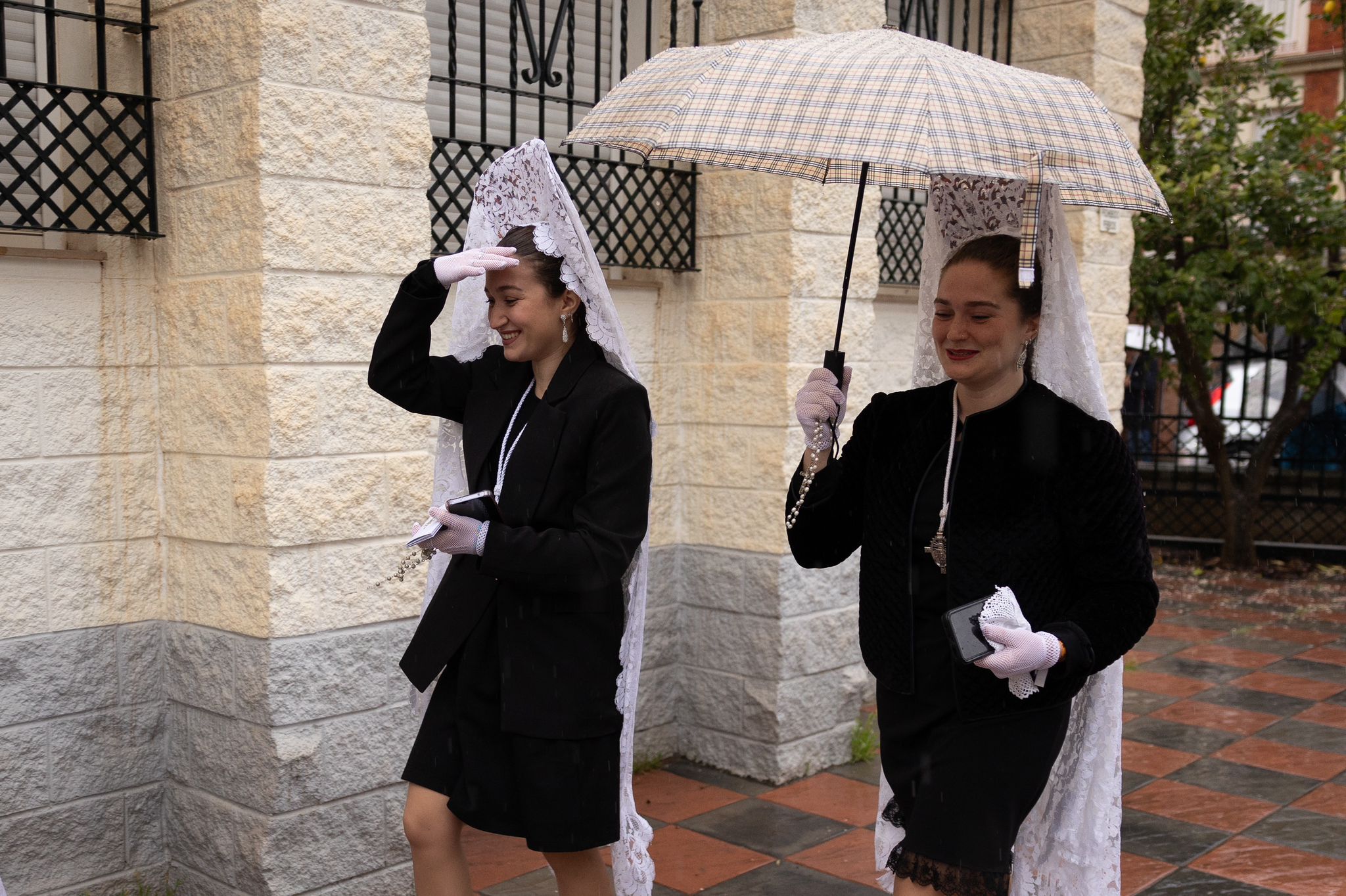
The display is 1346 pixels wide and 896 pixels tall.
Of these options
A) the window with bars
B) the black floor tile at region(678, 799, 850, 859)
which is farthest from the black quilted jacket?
the window with bars

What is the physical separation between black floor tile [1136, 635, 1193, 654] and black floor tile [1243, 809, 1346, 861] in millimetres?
3072

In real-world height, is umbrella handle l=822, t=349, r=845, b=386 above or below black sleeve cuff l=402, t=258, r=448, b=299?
below

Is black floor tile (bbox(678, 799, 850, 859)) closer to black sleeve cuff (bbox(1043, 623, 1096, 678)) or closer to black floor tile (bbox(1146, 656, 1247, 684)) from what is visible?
black sleeve cuff (bbox(1043, 623, 1096, 678))

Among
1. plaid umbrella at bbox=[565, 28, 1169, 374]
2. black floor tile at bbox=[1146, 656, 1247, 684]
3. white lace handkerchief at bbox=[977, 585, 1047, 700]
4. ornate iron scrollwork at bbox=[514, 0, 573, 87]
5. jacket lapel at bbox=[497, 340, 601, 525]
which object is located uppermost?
ornate iron scrollwork at bbox=[514, 0, 573, 87]

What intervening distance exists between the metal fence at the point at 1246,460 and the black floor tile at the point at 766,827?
727cm

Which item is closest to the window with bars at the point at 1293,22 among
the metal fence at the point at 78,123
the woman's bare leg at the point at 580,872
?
the metal fence at the point at 78,123

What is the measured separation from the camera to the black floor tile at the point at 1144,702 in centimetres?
681

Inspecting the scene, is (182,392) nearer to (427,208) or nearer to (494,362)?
(427,208)

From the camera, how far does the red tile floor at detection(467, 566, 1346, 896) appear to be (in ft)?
14.6

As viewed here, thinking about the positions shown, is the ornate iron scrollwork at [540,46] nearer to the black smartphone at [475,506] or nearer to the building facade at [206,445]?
the building facade at [206,445]

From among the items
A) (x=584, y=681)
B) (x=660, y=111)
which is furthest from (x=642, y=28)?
(x=584, y=681)

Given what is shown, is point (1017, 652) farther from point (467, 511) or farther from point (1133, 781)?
point (1133, 781)

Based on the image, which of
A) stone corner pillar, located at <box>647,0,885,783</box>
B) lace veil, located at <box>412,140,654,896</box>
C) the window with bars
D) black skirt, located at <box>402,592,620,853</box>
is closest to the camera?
black skirt, located at <box>402,592,620,853</box>

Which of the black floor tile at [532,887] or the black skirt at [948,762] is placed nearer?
the black skirt at [948,762]
